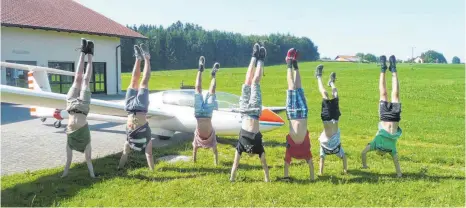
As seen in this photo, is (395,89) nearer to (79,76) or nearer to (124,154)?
(124,154)

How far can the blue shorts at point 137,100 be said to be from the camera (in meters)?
8.47

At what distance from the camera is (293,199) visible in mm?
6875

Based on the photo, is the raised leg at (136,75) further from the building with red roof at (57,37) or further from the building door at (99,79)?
the building door at (99,79)

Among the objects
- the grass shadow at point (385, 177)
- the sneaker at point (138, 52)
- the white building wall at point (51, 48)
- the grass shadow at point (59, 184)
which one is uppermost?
the white building wall at point (51, 48)

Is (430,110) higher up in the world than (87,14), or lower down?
lower down

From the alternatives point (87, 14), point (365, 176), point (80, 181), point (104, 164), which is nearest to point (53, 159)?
point (104, 164)

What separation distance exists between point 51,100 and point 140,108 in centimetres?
217

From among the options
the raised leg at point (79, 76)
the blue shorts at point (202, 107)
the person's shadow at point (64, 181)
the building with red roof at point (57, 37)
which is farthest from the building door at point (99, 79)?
the raised leg at point (79, 76)

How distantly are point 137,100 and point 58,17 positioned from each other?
24.3m

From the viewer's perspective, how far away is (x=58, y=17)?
29.5m

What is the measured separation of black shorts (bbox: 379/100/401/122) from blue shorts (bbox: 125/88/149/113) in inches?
189

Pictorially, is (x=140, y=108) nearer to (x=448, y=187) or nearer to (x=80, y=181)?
(x=80, y=181)

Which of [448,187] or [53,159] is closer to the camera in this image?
[448,187]

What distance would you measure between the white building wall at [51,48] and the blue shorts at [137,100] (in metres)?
19.6
